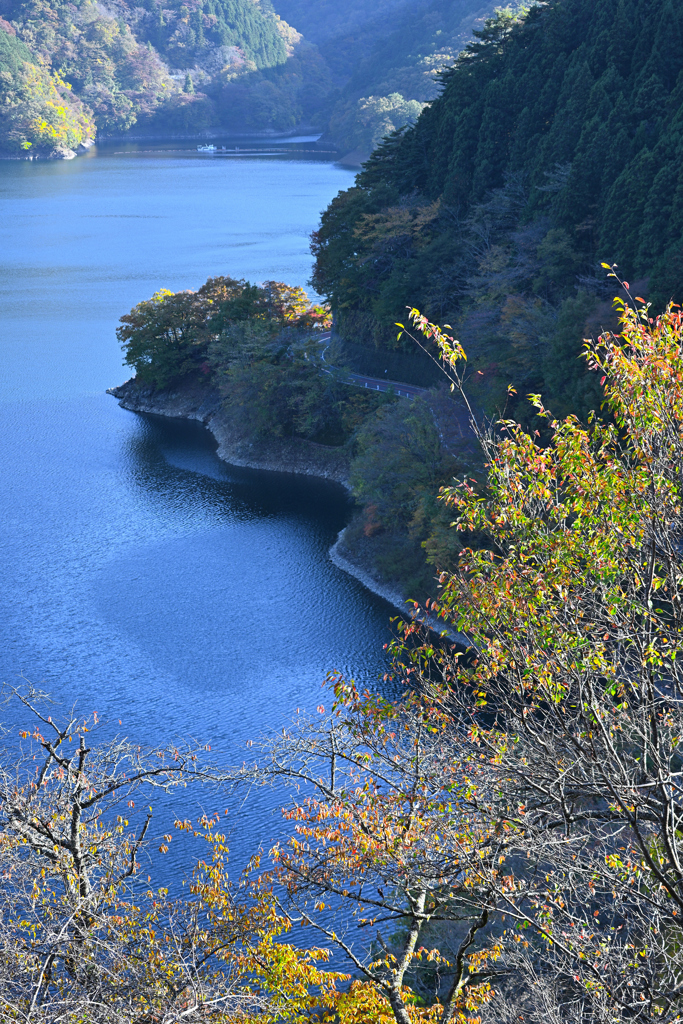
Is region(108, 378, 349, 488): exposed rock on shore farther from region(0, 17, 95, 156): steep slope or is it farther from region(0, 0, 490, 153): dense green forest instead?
region(0, 17, 95, 156): steep slope

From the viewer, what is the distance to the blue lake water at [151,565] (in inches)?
952

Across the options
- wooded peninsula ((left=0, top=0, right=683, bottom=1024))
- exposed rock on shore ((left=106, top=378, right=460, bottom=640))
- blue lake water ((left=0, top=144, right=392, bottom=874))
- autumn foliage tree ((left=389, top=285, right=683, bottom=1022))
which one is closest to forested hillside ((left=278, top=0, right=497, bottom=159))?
blue lake water ((left=0, top=144, right=392, bottom=874))

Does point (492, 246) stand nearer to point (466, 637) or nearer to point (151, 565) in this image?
point (151, 565)

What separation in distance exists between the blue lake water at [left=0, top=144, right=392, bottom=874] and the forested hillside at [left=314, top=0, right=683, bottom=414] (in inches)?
387

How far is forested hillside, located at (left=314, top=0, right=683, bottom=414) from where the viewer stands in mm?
29531

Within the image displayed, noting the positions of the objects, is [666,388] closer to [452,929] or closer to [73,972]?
[73,972]

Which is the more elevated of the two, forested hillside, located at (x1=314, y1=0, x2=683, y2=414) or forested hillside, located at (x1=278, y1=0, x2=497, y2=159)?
forested hillside, located at (x1=278, y1=0, x2=497, y2=159)

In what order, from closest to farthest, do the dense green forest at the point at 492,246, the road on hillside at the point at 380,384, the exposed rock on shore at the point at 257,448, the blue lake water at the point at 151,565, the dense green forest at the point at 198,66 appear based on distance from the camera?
1. the blue lake water at the point at 151,565
2. the dense green forest at the point at 492,246
3. the exposed rock on shore at the point at 257,448
4. the road on hillside at the point at 380,384
5. the dense green forest at the point at 198,66

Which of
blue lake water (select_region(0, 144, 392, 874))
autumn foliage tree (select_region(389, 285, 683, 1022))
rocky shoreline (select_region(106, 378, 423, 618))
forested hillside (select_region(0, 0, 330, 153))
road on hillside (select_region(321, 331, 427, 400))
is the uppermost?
forested hillside (select_region(0, 0, 330, 153))

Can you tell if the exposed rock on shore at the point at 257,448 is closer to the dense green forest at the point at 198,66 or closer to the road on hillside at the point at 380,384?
the road on hillside at the point at 380,384

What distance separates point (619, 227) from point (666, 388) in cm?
2554

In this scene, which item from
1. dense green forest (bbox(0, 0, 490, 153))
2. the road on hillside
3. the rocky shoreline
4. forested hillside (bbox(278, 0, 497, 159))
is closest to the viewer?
the rocky shoreline

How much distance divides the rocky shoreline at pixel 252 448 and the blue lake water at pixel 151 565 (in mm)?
642

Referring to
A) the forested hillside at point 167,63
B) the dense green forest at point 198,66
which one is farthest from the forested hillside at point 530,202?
the forested hillside at point 167,63
